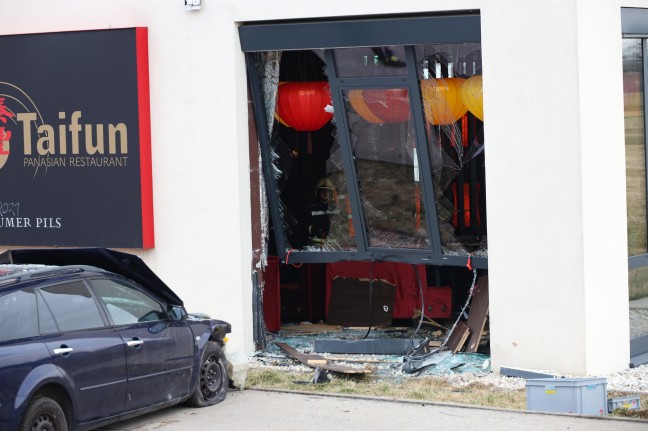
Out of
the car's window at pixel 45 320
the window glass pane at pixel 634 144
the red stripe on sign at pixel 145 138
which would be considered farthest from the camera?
the red stripe on sign at pixel 145 138

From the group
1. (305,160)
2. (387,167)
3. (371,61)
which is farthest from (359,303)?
(371,61)

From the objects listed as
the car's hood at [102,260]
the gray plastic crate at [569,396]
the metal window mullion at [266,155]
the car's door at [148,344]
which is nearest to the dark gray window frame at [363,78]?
the metal window mullion at [266,155]

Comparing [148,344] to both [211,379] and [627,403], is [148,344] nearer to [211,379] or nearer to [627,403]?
[211,379]

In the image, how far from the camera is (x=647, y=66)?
1276 cm

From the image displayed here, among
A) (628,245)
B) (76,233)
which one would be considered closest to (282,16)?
(76,233)

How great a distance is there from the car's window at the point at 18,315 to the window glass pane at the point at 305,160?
563 centimetres

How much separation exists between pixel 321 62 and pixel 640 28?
3.81m

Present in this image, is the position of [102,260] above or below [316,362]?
above

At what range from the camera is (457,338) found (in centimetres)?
1333

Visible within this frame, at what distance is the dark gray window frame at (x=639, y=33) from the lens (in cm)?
1233

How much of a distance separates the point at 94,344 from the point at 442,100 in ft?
18.4

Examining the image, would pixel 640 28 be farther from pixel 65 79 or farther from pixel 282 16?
pixel 65 79

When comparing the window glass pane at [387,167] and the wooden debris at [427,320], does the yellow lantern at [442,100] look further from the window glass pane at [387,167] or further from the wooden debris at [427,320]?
the wooden debris at [427,320]

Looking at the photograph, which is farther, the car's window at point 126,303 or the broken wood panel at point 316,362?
the broken wood panel at point 316,362
